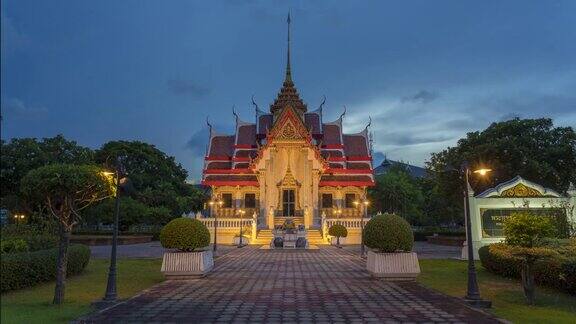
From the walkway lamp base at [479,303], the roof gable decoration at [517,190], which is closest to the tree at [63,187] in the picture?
the walkway lamp base at [479,303]

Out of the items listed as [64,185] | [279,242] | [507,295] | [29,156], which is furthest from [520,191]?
[29,156]

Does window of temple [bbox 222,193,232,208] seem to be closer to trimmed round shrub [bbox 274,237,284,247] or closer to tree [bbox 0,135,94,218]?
tree [bbox 0,135,94,218]

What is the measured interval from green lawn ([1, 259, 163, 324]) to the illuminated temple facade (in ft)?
82.0

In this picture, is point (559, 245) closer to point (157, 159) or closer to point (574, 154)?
point (574, 154)

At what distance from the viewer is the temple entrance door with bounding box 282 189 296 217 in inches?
1810

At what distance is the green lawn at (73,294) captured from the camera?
9781mm

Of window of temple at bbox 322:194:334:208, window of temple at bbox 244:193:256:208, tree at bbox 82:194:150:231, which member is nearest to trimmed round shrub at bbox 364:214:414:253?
window of temple at bbox 322:194:334:208

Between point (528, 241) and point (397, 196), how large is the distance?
49.9m

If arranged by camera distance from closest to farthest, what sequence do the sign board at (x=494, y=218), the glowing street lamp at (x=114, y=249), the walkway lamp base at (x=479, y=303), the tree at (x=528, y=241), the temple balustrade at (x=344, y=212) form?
the walkway lamp base at (x=479, y=303) < the glowing street lamp at (x=114, y=249) < the tree at (x=528, y=241) < the sign board at (x=494, y=218) < the temple balustrade at (x=344, y=212)

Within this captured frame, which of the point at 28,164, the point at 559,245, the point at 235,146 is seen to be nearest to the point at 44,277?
the point at 559,245

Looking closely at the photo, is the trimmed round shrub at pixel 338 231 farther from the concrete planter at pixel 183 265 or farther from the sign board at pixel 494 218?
the concrete planter at pixel 183 265

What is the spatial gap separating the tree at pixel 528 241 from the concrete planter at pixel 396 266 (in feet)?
11.4

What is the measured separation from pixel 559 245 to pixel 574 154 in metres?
24.4

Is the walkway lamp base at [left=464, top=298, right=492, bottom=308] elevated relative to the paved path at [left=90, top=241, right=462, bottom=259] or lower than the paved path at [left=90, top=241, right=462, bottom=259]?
lower
